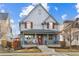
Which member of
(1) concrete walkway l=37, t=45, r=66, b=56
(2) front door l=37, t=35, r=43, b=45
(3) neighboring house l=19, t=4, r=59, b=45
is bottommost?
(1) concrete walkway l=37, t=45, r=66, b=56

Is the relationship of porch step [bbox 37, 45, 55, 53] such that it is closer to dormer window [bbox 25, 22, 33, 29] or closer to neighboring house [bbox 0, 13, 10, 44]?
dormer window [bbox 25, 22, 33, 29]

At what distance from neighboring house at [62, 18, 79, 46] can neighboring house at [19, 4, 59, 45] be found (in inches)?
2.9

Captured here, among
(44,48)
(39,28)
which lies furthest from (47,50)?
(39,28)

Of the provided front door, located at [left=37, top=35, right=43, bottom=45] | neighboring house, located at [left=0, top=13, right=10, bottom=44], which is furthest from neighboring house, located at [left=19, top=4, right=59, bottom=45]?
neighboring house, located at [left=0, top=13, right=10, bottom=44]

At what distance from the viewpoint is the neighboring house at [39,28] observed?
170 centimetres

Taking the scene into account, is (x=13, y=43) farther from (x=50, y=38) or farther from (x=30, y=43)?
(x=50, y=38)

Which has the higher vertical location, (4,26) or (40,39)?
(4,26)

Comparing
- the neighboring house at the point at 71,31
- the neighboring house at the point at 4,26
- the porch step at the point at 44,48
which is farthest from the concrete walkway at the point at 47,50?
the neighboring house at the point at 4,26

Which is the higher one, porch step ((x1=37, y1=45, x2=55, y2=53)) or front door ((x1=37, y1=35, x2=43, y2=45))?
front door ((x1=37, y1=35, x2=43, y2=45))

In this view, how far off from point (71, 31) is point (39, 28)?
0.29m

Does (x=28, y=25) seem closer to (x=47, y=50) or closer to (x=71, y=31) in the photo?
(x=47, y=50)

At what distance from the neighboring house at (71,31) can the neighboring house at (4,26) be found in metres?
0.50

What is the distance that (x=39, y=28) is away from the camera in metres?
1.71

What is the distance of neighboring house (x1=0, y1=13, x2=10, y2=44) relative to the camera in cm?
169
